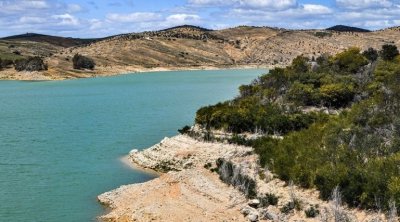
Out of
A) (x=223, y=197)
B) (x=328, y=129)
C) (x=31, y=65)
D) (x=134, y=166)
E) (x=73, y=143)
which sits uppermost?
(x=328, y=129)

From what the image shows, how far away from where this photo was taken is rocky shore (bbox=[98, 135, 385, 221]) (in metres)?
27.6

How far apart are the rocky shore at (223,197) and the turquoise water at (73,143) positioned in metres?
2.71

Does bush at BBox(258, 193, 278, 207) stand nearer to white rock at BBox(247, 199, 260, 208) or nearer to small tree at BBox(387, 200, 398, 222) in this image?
white rock at BBox(247, 199, 260, 208)

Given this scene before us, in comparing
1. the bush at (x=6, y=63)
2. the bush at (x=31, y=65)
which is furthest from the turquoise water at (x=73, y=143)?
the bush at (x=6, y=63)

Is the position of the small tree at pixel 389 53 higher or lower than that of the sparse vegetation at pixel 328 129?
higher

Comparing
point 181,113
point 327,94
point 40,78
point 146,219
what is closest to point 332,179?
point 146,219

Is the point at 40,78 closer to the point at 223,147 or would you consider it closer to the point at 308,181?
the point at 223,147

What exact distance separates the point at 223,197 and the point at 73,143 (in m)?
26.2

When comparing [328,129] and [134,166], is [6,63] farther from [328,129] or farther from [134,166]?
[328,129]

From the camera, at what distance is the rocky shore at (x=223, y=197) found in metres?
27.6

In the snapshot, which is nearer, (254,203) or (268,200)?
(268,200)

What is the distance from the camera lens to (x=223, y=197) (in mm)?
31984

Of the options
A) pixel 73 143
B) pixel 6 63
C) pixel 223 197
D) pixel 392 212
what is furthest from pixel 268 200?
pixel 6 63

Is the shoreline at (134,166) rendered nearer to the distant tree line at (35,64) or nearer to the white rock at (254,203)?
the white rock at (254,203)
